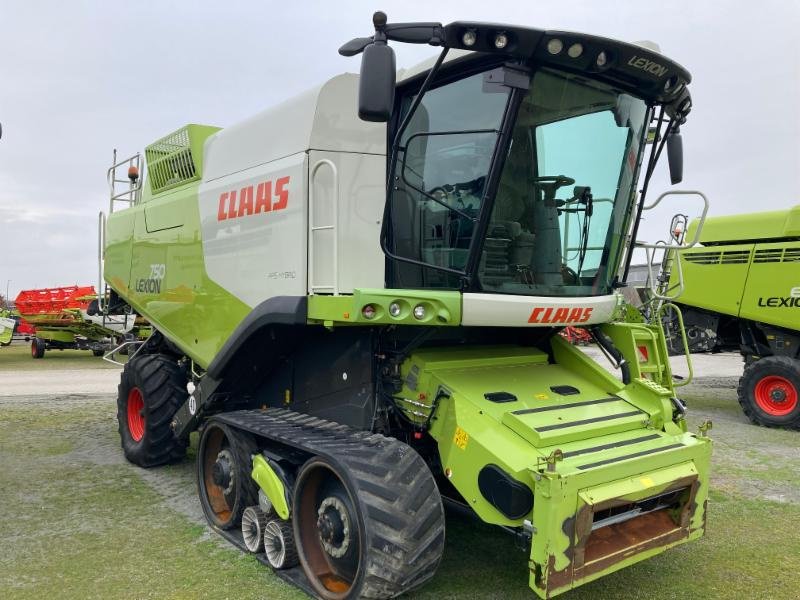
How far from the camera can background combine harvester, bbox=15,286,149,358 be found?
17219mm

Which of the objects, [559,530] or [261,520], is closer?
[559,530]

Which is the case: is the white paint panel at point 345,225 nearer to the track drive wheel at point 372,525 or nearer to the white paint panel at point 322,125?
the white paint panel at point 322,125

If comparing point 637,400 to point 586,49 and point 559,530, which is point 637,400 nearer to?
point 559,530

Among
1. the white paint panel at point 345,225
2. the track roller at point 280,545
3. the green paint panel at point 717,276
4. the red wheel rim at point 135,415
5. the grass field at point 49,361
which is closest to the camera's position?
the track roller at point 280,545

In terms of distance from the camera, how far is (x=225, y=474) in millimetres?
4438

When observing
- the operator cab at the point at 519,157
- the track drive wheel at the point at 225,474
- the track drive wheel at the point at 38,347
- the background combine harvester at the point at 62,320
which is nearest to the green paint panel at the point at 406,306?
the operator cab at the point at 519,157

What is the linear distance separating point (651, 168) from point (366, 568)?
301 centimetres

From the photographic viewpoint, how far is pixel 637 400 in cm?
432

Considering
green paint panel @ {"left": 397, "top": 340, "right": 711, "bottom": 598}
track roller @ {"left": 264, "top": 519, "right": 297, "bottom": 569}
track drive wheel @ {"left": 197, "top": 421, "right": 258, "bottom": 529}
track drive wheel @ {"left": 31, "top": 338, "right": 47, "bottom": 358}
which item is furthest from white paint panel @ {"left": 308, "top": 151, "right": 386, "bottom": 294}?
track drive wheel @ {"left": 31, "top": 338, "right": 47, "bottom": 358}

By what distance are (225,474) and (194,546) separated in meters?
0.47

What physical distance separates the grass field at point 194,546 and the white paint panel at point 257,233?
1652 millimetres

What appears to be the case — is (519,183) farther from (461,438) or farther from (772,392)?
(772,392)

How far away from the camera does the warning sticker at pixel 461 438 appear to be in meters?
3.46

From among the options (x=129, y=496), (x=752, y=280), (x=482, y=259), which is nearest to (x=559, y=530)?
(x=482, y=259)
